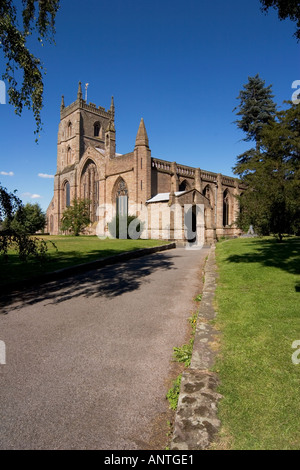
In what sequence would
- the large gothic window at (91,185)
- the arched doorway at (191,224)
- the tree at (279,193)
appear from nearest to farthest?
the tree at (279,193) < the arched doorway at (191,224) < the large gothic window at (91,185)

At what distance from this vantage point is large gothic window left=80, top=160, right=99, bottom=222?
39.9 metres

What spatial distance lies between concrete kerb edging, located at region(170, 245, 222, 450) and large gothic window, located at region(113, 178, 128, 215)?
30370 mm

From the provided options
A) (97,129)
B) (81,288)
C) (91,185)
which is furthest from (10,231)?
(97,129)

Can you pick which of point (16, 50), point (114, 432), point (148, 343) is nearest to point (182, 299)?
point (148, 343)

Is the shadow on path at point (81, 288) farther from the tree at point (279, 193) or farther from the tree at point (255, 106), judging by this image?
the tree at point (255, 106)

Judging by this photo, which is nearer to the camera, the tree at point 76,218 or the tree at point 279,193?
the tree at point 279,193

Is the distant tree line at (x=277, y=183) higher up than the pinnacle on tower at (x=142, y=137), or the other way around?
the pinnacle on tower at (x=142, y=137)

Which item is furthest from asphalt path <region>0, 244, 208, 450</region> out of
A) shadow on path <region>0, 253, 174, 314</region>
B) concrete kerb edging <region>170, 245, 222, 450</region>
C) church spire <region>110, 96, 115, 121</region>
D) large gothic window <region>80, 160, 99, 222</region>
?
church spire <region>110, 96, 115, 121</region>

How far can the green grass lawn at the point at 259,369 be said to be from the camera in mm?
1978

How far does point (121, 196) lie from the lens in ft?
111

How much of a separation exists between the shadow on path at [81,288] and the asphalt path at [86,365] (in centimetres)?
5

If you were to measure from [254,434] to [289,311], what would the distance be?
2.88 metres

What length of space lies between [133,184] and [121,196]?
3411 millimetres

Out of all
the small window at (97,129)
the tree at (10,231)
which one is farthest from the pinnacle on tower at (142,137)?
the tree at (10,231)
